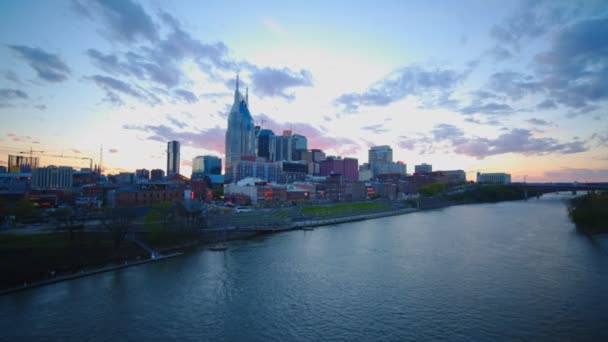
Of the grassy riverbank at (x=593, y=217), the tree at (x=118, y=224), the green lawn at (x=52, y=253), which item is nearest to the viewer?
Result: the green lawn at (x=52, y=253)

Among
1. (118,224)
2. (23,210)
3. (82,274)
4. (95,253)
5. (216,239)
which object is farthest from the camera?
(216,239)

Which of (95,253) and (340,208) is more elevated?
(340,208)

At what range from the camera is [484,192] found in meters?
130

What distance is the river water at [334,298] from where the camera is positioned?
60.5ft

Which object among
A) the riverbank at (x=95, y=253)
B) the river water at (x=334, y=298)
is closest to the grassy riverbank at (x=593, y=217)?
the river water at (x=334, y=298)

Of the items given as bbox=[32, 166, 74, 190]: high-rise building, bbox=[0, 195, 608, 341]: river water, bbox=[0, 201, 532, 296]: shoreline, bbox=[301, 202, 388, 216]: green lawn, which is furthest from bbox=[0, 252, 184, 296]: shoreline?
bbox=[32, 166, 74, 190]: high-rise building

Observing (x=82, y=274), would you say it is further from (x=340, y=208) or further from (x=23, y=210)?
(x=340, y=208)

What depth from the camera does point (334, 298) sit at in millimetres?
23391

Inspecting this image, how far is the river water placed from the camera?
18.4 metres

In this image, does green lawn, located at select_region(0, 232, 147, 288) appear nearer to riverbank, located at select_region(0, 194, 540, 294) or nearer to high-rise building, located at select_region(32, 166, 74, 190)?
riverbank, located at select_region(0, 194, 540, 294)

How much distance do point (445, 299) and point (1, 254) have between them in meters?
31.9

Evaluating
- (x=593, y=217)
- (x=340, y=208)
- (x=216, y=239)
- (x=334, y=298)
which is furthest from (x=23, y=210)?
(x=593, y=217)

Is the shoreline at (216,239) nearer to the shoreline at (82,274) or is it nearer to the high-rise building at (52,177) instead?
the shoreline at (82,274)

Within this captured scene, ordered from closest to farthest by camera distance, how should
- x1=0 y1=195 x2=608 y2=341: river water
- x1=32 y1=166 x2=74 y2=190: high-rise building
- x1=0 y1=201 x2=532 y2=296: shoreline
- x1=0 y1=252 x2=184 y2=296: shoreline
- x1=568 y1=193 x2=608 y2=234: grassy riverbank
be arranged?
x1=0 y1=195 x2=608 y2=341: river water < x1=0 y1=252 x2=184 y2=296: shoreline < x1=0 y1=201 x2=532 y2=296: shoreline < x1=568 y1=193 x2=608 y2=234: grassy riverbank < x1=32 y1=166 x2=74 y2=190: high-rise building
